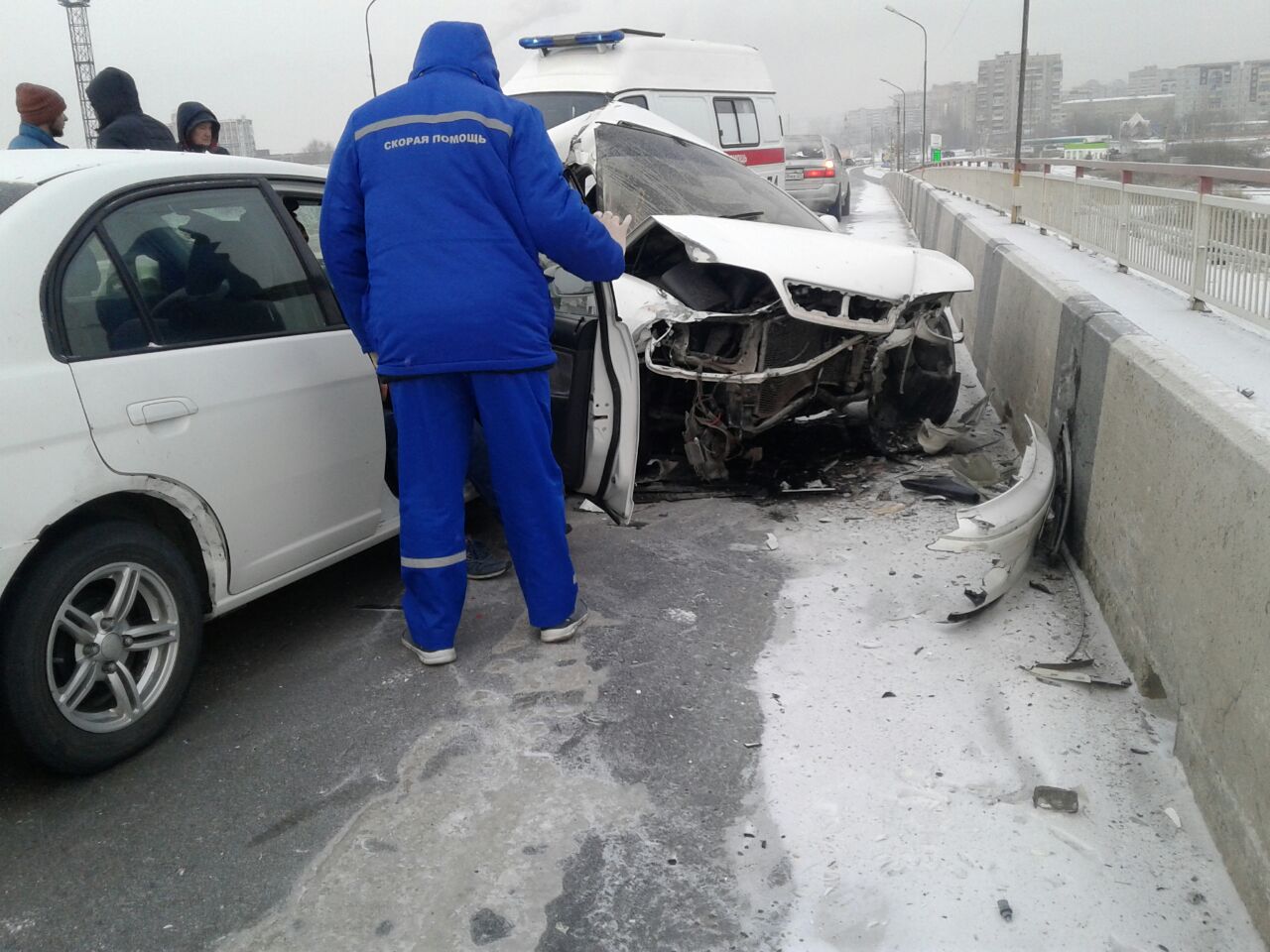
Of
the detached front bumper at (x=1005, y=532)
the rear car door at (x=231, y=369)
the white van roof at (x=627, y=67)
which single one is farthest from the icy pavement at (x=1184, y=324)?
the white van roof at (x=627, y=67)

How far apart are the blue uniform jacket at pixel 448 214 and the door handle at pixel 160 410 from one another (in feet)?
2.00

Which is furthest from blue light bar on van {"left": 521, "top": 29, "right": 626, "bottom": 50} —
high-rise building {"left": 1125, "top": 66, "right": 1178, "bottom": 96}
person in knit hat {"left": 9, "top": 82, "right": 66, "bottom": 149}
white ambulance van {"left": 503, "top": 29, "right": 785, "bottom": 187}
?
high-rise building {"left": 1125, "top": 66, "right": 1178, "bottom": 96}

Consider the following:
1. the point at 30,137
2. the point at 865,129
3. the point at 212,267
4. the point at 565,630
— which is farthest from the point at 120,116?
the point at 865,129

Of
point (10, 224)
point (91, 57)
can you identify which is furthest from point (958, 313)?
point (91, 57)

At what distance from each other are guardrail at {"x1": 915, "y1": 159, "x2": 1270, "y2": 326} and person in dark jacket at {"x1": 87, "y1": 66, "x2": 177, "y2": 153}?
6013mm

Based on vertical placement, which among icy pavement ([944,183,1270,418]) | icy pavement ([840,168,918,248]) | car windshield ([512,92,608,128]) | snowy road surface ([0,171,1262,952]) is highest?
car windshield ([512,92,608,128])

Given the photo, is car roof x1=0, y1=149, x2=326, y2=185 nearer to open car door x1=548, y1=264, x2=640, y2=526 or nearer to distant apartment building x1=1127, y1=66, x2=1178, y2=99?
open car door x1=548, y1=264, x2=640, y2=526

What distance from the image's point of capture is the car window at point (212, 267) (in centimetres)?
314

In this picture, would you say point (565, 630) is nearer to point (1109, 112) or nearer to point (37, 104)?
point (37, 104)

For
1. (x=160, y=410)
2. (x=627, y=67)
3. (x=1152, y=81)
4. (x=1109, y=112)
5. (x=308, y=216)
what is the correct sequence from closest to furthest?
1. (x=160, y=410)
2. (x=308, y=216)
3. (x=627, y=67)
4. (x=1109, y=112)
5. (x=1152, y=81)

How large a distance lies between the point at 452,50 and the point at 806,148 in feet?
81.5

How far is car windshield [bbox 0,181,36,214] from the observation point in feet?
9.41

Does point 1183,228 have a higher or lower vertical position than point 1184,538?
higher

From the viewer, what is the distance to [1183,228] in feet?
24.2
